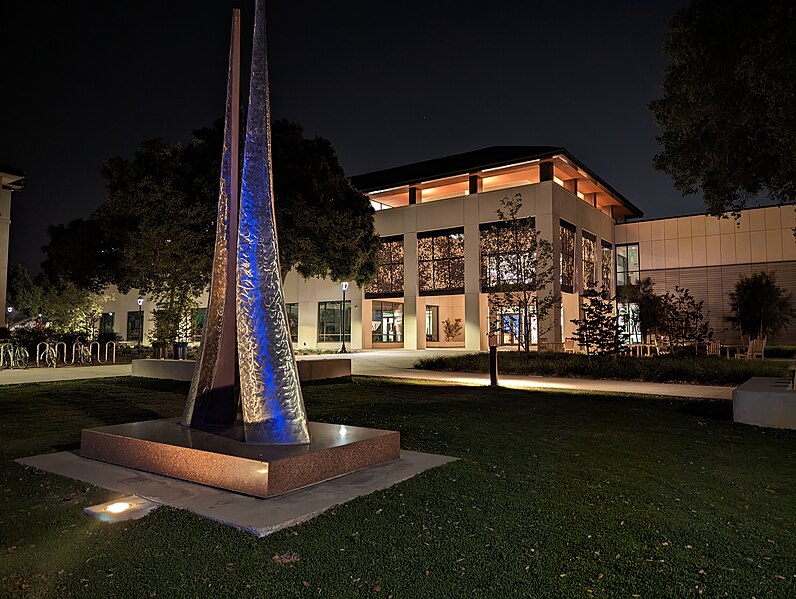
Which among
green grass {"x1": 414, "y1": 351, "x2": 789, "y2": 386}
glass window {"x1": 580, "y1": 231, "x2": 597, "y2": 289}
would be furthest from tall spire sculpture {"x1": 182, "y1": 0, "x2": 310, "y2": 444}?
glass window {"x1": 580, "y1": 231, "x2": 597, "y2": 289}

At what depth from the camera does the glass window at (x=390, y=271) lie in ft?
117

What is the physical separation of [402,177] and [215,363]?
1253 inches

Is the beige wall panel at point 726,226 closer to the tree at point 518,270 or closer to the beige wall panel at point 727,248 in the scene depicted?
the beige wall panel at point 727,248

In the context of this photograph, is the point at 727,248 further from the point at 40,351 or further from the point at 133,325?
the point at 133,325

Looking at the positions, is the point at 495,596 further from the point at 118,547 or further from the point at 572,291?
the point at 572,291

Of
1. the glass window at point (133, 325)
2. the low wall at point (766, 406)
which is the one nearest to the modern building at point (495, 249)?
the glass window at point (133, 325)

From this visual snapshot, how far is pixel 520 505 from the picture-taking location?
4.39 m

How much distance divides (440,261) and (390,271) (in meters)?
3.74

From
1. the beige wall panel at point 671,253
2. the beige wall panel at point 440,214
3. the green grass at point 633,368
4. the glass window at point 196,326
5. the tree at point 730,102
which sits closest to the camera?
the tree at point 730,102

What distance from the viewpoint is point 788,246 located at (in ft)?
115

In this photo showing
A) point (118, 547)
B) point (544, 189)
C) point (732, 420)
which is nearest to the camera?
point (118, 547)

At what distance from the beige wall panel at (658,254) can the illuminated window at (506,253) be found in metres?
14.5

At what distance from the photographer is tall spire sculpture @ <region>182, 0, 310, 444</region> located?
536 centimetres

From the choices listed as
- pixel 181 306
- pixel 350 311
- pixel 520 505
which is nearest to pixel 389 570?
pixel 520 505
